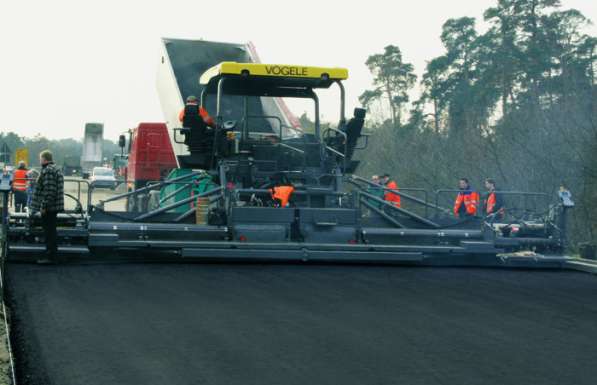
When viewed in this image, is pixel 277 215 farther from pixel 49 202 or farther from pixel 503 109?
pixel 503 109

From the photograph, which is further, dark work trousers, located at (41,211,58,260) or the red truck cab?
the red truck cab

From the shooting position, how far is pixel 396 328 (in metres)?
7.11

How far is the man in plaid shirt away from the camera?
11352 mm

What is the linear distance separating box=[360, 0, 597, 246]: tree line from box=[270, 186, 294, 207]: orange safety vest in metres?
10.1

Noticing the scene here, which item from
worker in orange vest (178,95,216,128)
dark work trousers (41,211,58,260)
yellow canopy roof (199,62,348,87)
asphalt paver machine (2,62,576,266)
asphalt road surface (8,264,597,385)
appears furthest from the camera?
yellow canopy roof (199,62,348,87)

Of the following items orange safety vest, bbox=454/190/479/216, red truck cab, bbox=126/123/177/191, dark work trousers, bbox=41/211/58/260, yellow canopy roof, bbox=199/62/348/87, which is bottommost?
dark work trousers, bbox=41/211/58/260

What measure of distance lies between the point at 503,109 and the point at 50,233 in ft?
82.4

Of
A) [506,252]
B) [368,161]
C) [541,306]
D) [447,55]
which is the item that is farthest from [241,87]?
[447,55]

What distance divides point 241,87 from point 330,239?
3045 mm

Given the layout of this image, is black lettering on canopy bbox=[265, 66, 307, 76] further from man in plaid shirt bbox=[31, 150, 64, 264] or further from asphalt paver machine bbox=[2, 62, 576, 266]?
man in plaid shirt bbox=[31, 150, 64, 264]

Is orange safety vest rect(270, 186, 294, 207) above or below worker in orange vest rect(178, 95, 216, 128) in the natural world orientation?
below

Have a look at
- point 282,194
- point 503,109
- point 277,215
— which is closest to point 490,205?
point 282,194

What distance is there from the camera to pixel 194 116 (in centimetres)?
1311

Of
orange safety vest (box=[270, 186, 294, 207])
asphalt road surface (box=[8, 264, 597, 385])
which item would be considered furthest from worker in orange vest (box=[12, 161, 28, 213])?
asphalt road surface (box=[8, 264, 597, 385])
